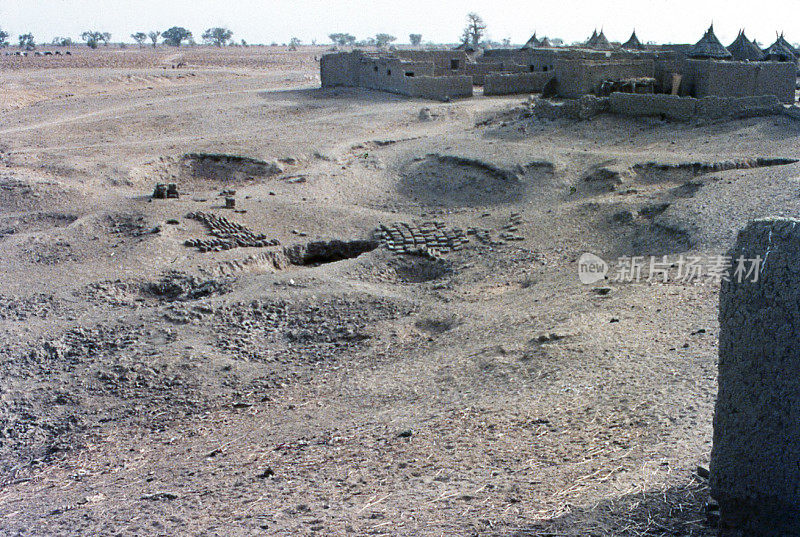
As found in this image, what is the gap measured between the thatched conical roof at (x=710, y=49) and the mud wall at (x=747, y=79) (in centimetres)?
553

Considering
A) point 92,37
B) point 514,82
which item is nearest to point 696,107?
point 514,82

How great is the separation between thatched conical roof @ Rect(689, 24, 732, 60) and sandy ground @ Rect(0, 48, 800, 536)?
7.76m

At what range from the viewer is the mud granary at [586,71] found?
1692 centimetres

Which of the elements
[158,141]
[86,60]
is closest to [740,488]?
[158,141]

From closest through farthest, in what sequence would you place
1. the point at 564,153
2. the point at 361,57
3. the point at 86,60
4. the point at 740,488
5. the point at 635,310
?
the point at 740,488
the point at 635,310
the point at 564,153
the point at 361,57
the point at 86,60

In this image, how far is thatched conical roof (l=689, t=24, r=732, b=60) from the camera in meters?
22.3

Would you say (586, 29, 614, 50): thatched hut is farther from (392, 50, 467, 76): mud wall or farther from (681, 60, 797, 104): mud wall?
(681, 60, 797, 104): mud wall

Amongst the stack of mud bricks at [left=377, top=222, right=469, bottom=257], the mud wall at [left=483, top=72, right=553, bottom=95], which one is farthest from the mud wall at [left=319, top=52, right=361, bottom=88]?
the stack of mud bricks at [left=377, top=222, right=469, bottom=257]

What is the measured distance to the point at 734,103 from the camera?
1535 centimetres

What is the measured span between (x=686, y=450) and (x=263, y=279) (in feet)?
22.1

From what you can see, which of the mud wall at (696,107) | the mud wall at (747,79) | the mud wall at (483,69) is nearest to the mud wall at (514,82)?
the mud wall at (483,69)

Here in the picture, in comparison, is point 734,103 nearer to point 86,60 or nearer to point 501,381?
point 501,381

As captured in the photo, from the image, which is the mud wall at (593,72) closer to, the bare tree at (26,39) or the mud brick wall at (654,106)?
the mud brick wall at (654,106)

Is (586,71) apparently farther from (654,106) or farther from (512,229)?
(512,229)
